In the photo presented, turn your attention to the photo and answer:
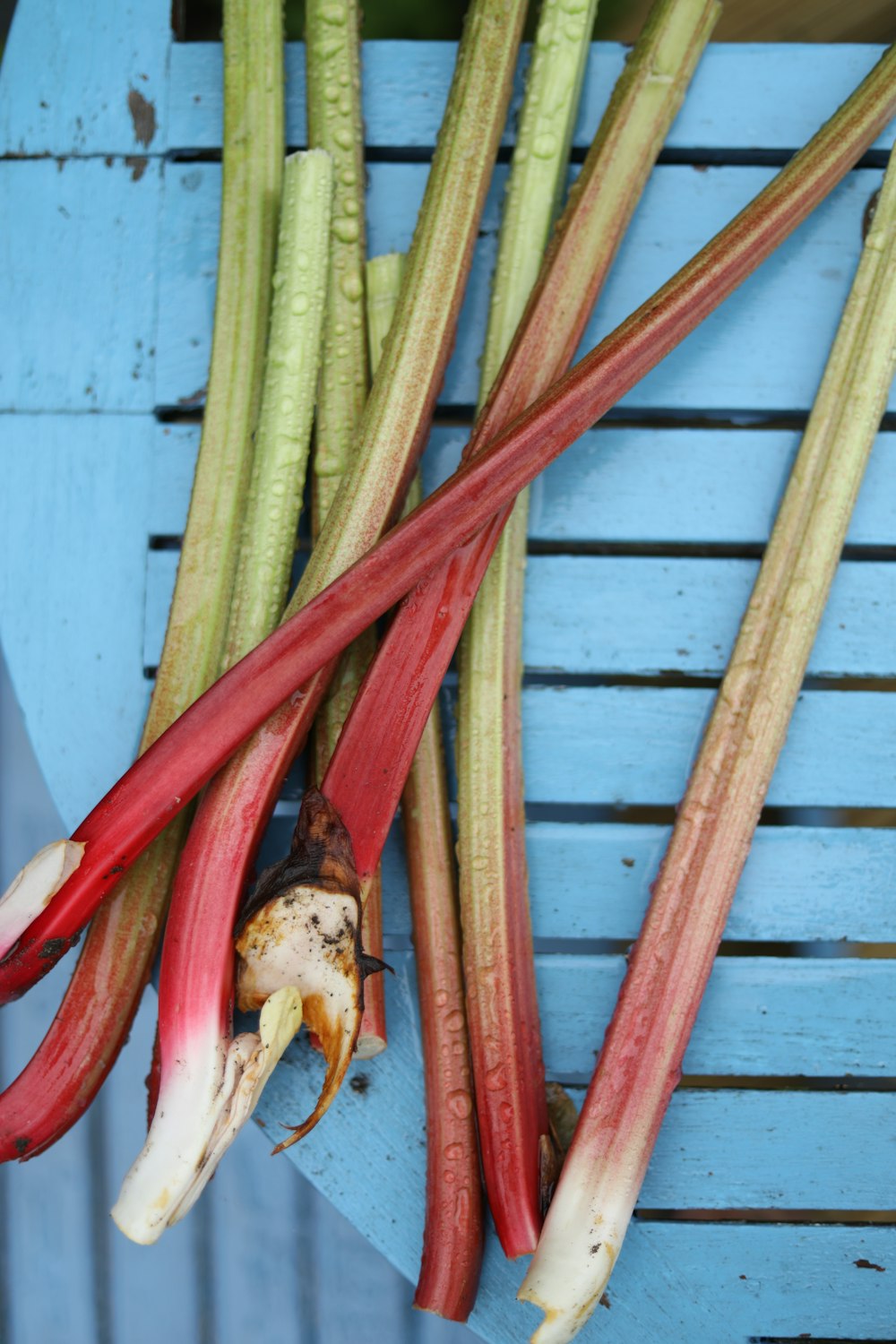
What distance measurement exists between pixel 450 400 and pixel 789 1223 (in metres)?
1.11

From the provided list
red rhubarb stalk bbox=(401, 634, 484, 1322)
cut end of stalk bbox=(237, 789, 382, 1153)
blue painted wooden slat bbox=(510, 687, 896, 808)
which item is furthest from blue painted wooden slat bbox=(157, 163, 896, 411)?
cut end of stalk bbox=(237, 789, 382, 1153)

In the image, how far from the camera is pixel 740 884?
44.9 inches

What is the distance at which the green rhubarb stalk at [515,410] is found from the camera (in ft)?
3.40

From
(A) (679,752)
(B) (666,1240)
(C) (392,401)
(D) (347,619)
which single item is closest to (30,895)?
(D) (347,619)

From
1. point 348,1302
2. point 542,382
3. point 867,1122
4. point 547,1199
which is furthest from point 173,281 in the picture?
point 348,1302

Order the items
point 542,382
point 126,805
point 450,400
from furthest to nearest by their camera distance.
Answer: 1. point 450,400
2. point 542,382
3. point 126,805

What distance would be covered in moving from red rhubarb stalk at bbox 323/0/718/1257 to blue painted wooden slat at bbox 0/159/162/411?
47 cm

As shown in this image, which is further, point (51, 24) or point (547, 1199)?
point (51, 24)

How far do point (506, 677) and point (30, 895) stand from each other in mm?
561

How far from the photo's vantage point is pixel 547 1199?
3.30ft

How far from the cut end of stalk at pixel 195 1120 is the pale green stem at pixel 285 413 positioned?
15.6 inches

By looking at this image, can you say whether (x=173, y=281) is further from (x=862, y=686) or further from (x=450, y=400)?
(x=862, y=686)

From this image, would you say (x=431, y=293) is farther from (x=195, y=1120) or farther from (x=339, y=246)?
(x=195, y=1120)

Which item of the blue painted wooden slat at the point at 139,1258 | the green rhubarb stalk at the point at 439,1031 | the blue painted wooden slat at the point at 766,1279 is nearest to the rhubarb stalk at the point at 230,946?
the green rhubarb stalk at the point at 439,1031
